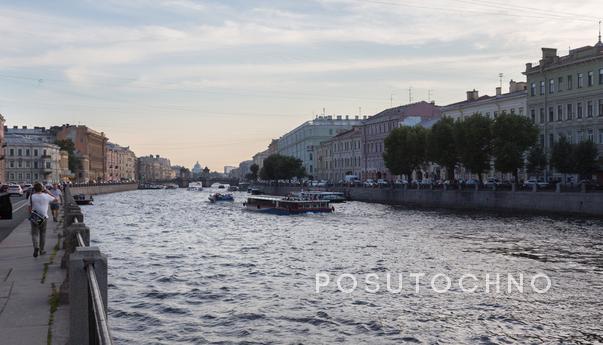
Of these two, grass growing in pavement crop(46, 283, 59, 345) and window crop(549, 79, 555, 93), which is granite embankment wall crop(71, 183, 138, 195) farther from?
grass growing in pavement crop(46, 283, 59, 345)

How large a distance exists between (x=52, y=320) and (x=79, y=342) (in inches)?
89.9

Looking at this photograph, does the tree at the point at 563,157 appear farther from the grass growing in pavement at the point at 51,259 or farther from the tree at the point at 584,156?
the grass growing in pavement at the point at 51,259

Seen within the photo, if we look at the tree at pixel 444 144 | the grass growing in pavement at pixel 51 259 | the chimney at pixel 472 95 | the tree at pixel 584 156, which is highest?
the chimney at pixel 472 95

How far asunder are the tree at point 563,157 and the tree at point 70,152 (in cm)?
13356

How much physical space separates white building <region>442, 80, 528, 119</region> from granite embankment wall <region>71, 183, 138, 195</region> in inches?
2249

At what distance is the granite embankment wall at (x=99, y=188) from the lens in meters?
116

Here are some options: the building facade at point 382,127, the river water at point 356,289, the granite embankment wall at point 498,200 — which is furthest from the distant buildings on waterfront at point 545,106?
the river water at point 356,289

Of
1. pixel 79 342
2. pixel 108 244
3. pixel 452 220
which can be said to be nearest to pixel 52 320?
pixel 79 342

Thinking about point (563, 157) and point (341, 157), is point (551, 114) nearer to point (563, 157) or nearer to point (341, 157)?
point (563, 157)

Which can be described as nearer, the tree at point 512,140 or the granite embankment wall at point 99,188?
the tree at point 512,140

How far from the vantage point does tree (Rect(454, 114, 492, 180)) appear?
2472 inches

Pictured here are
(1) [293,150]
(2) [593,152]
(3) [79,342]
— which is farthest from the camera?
(1) [293,150]

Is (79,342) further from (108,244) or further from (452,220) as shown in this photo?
(452,220)

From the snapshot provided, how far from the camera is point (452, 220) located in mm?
48594
